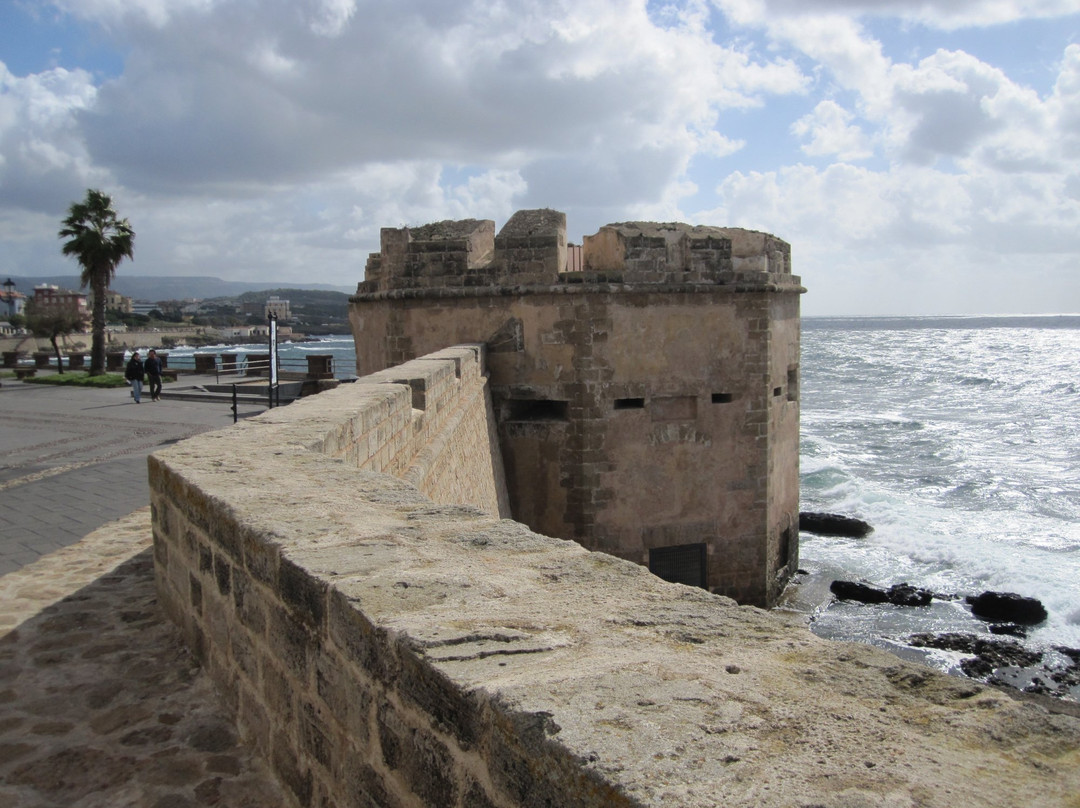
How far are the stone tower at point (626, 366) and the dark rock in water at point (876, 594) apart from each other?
15.2 ft

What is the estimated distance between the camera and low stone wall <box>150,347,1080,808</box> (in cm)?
142

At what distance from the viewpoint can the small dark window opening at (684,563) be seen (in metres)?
9.95

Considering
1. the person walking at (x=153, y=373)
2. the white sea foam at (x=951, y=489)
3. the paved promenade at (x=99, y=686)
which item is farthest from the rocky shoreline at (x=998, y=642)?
the person walking at (x=153, y=373)

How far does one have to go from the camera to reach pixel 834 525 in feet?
59.6

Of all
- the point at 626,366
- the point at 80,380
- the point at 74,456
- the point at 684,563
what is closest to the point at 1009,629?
the point at 684,563

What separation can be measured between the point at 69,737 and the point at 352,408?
2149mm

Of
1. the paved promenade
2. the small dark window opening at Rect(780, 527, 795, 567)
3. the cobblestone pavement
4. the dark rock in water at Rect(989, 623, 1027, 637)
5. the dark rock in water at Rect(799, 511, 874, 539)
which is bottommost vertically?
the dark rock in water at Rect(989, 623, 1027, 637)

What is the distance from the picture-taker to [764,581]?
10.2 meters

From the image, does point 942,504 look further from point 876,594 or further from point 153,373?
point 153,373

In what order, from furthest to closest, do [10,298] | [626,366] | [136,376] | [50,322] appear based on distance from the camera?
[10,298] → [50,322] → [136,376] → [626,366]

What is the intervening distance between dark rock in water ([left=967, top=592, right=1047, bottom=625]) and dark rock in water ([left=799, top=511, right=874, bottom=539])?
168 inches

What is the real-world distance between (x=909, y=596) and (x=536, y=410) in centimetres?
817

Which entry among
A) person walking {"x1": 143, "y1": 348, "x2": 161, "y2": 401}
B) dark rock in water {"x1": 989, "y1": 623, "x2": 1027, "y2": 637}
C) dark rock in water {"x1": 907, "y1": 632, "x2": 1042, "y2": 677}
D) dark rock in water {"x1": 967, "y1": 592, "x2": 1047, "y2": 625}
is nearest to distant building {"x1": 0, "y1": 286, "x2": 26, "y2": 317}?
person walking {"x1": 143, "y1": 348, "x2": 161, "y2": 401}

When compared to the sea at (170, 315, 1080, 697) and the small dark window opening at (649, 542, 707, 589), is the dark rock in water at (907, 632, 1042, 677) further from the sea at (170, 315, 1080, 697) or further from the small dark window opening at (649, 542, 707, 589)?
the small dark window opening at (649, 542, 707, 589)
